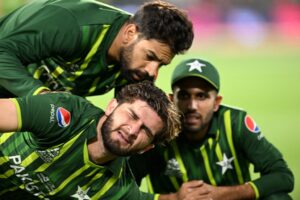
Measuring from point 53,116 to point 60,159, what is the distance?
369 mm

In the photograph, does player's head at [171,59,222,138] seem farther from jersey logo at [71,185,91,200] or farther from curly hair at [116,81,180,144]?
jersey logo at [71,185,91,200]

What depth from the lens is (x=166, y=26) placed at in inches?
171

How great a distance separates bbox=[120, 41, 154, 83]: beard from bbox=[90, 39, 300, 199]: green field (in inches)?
78.4

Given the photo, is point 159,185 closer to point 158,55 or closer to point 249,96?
point 158,55

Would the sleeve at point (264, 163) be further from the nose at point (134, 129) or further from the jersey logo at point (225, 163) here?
the nose at point (134, 129)

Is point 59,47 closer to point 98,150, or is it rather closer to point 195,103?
point 98,150

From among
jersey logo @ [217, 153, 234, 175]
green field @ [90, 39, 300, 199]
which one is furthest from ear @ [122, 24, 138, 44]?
green field @ [90, 39, 300, 199]

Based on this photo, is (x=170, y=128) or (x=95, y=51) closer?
(x=170, y=128)

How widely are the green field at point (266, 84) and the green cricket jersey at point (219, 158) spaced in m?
1.06

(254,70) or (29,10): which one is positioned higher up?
(29,10)

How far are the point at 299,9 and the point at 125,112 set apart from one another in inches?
631

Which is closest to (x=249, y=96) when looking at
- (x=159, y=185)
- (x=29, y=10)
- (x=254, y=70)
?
(x=254, y=70)

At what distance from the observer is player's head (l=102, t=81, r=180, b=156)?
12.3 feet

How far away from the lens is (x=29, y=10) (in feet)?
13.9
